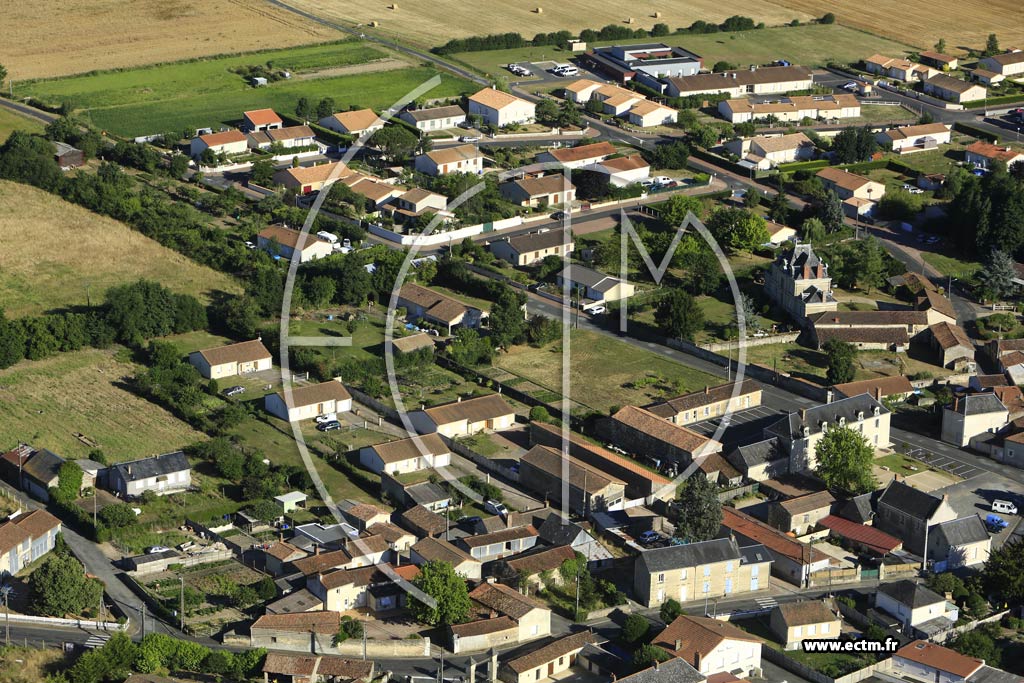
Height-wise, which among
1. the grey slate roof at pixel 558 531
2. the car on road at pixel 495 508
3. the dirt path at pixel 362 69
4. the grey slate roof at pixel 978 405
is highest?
the dirt path at pixel 362 69

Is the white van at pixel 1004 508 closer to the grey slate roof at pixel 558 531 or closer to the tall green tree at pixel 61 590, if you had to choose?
the grey slate roof at pixel 558 531

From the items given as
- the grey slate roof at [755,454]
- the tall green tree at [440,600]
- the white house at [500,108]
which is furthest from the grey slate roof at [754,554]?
the white house at [500,108]

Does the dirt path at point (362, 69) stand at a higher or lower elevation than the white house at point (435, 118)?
higher

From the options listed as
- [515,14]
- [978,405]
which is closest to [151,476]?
[978,405]

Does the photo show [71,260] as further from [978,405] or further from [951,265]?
[951,265]

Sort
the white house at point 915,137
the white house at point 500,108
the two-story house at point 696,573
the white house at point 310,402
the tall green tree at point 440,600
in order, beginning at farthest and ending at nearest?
the white house at point 500,108, the white house at point 915,137, the white house at point 310,402, the two-story house at point 696,573, the tall green tree at point 440,600

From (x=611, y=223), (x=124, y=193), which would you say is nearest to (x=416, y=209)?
(x=611, y=223)

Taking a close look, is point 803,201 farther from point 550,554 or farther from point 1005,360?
point 550,554
